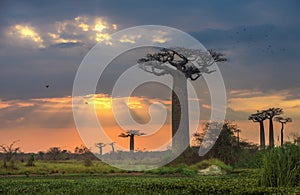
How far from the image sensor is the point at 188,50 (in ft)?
94.2

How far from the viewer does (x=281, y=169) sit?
11352mm

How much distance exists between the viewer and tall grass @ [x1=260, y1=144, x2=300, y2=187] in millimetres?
11297

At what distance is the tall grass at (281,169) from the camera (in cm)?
1130

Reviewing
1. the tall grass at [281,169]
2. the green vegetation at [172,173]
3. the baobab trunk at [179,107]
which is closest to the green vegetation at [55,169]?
the green vegetation at [172,173]

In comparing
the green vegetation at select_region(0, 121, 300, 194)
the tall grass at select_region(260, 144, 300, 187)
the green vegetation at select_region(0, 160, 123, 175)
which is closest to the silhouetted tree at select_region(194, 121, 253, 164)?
the green vegetation at select_region(0, 121, 300, 194)

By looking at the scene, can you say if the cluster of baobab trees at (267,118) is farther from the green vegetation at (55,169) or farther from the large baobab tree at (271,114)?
the green vegetation at (55,169)

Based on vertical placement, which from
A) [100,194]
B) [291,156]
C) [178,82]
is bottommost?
[100,194]

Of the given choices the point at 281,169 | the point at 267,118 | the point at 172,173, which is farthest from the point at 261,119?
the point at 281,169

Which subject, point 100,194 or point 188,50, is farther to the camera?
point 188,50

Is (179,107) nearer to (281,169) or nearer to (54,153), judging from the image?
(54,153)

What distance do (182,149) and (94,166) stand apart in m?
5.82

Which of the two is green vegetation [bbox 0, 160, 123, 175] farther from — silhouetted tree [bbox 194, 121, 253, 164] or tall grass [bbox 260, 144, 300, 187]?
tall grass [bbox 260, 144, 300, 187]

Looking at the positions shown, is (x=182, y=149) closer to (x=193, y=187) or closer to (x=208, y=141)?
(x=208, y=141)

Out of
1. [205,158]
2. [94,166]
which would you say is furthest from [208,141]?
[94,166]
